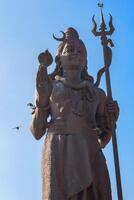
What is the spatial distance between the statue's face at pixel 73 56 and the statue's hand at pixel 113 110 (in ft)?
2.78

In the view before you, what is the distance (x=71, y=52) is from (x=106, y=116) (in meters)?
1.24

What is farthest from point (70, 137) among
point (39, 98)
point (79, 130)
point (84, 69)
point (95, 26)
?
point (95, 26)

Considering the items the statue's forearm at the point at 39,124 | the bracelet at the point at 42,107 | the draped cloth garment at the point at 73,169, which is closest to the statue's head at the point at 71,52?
the bracelet at the point at 42,107

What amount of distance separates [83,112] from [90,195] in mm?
1349

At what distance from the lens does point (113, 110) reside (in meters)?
10.2

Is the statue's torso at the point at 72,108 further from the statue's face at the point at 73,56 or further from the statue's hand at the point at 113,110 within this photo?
the statue's face at the point at 73,56

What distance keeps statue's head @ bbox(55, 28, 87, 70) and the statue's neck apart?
0.07 metres

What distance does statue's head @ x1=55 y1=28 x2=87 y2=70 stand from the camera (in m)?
10.4

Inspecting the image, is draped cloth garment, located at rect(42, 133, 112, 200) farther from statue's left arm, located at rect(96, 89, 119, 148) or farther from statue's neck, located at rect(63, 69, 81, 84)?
statue's neck, located at rect(63, 69, 81, 84)

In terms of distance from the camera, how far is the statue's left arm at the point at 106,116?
10.2m

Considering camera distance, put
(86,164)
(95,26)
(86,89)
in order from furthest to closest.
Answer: (95,26) → (86,89) → (86,164)

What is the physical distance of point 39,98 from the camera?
32.8 feet

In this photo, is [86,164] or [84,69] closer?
[86,164]

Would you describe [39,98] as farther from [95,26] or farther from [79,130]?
[95,26]
